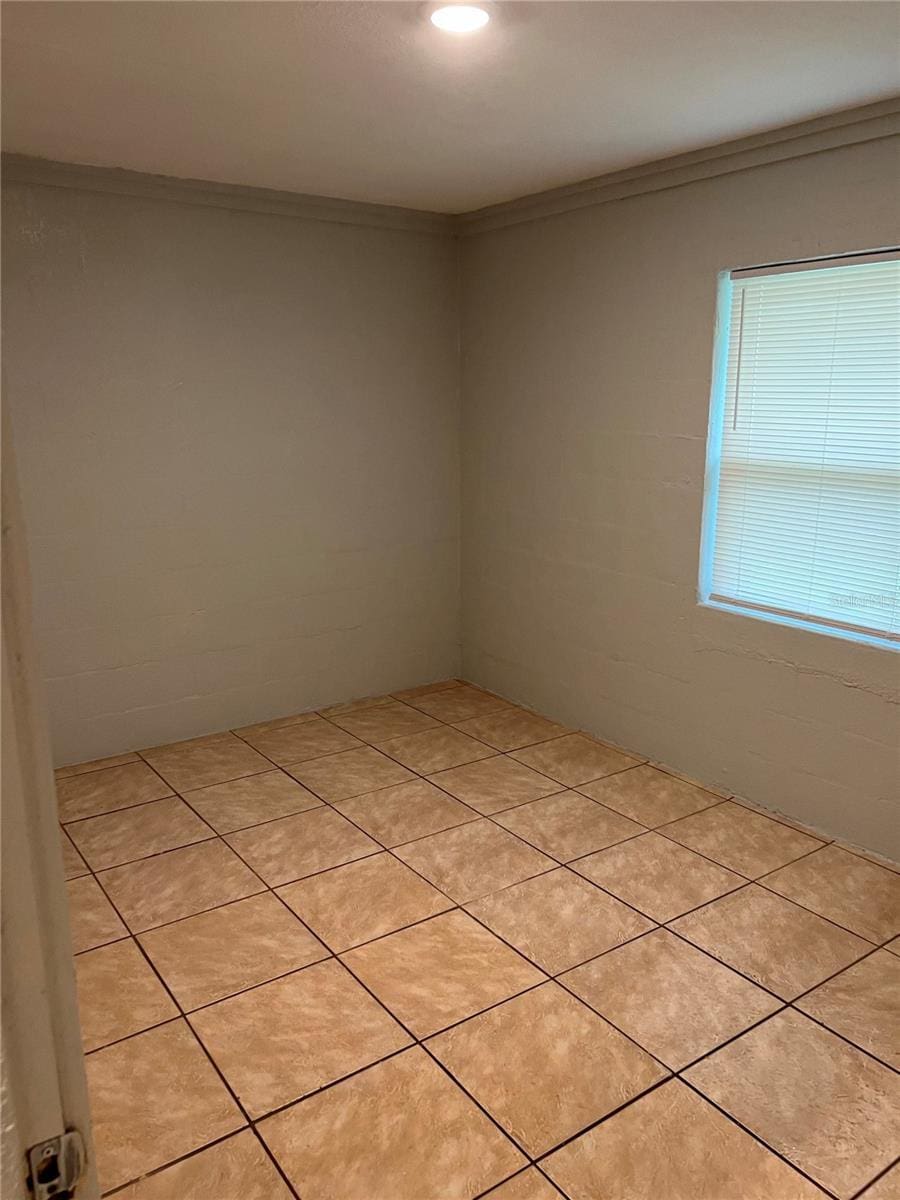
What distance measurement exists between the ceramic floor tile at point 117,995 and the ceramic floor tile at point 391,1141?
0.51m

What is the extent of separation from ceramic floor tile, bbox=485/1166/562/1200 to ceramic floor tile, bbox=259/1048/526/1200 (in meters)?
0.02

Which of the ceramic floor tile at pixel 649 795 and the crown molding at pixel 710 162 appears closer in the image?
the crown molding at pixel 710 162

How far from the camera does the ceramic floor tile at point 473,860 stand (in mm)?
2914

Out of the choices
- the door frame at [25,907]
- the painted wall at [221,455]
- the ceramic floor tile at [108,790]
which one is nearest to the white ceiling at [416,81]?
the painted wall at [221,455]

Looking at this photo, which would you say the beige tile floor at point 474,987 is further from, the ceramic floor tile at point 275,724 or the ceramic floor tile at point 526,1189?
the ceramic floor tile at point 275,724

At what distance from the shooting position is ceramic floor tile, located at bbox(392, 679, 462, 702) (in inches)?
Result: 184

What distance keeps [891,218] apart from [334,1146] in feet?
9.72

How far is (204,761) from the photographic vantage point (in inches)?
153

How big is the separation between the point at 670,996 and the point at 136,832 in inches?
77.0

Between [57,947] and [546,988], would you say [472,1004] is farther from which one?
[57,947]

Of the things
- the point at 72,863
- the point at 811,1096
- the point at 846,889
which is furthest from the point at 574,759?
the point at 72,863

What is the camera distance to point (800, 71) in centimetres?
238

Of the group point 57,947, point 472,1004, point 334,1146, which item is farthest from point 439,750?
point 57,947

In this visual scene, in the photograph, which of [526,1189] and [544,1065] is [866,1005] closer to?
[544,1065]
